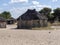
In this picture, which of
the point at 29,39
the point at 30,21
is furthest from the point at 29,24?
the point at 29,39

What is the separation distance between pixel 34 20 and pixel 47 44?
113 ft

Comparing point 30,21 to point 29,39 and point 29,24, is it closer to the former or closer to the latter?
point 29,24

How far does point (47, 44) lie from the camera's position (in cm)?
1661

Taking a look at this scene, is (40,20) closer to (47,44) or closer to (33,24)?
(33,24)

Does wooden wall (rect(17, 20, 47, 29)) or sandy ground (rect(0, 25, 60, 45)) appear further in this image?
wooden wall (rect(17, 20, 47, 29))

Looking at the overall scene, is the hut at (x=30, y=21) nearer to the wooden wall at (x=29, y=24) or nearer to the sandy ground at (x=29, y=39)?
the wooden wall at (x=29, y=24)

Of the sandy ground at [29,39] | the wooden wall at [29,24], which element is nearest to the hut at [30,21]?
the wooden wall at [29,24]

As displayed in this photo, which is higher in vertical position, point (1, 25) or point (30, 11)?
point (30, 11)

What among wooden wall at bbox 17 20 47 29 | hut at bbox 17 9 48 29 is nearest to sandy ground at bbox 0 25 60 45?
wooden wall at bbox 17 20 47 29

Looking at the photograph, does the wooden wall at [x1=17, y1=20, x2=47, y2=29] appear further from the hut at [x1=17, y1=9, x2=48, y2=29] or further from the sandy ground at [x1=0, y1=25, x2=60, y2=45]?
the sandy ground at [x1=0, y1=25, x2=60, y2=45]

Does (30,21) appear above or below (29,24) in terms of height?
above

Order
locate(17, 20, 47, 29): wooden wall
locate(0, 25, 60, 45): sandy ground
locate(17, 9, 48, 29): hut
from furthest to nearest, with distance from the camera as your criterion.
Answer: locate(17, 9, 48, 29): hut < locate(17, 20, 47, 29): wooden wall < locate(0, 25, 60, 45): sandy ground

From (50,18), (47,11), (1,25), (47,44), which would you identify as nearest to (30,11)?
(1,25)

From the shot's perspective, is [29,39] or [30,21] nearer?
[29,39]
